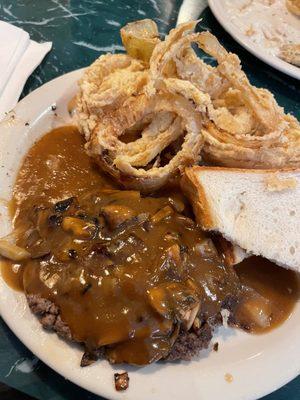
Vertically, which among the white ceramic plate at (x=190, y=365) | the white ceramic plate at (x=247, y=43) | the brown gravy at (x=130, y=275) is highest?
the white ceramic plate at (x=247, y=43)

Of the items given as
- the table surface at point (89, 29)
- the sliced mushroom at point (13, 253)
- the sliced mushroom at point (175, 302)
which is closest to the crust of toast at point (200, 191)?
the sliced mushroom at point (175, 302)

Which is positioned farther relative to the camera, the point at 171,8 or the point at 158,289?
the point at 171,8

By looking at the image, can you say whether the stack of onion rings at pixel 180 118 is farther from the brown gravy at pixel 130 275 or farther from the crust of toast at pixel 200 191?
the brown gravy at pixel 130 275

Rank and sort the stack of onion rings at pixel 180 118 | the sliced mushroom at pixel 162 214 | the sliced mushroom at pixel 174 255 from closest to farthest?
the sliced mushroom at pixel 174 255
the sliced mushroom at pixel 162 214
the stack of onion rings at pixel 180 118

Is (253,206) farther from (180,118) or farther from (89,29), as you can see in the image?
(89,29)

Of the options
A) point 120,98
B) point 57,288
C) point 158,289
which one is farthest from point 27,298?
point 120,98

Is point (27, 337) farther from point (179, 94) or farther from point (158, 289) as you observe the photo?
point (179, 94)
